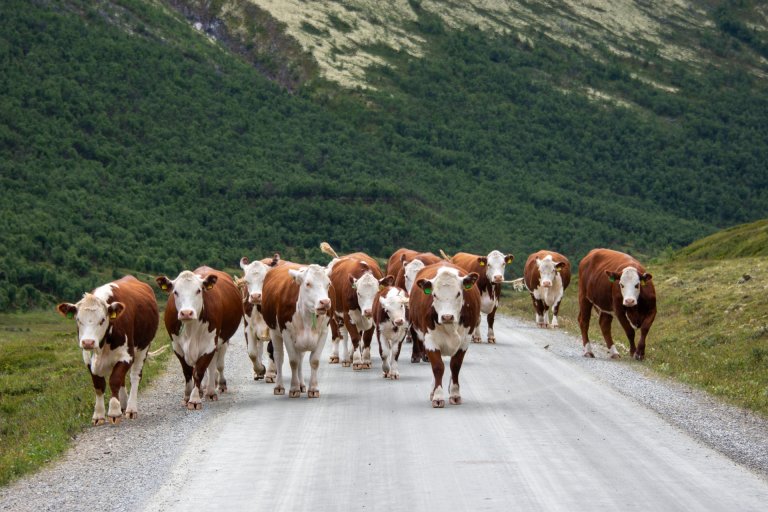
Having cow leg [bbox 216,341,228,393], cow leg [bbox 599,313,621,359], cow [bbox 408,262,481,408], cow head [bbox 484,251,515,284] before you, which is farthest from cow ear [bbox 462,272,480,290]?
cow head [bbox 484,251,515,284]

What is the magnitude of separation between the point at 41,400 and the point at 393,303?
7.30 m

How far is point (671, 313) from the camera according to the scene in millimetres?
36781

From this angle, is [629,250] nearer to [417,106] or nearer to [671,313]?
[417,106]

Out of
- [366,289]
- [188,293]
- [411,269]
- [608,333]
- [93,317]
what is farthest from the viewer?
[411,269]

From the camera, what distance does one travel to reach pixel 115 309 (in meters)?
16.5

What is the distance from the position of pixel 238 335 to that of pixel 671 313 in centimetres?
1401

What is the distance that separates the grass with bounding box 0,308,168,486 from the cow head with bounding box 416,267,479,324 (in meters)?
5.40

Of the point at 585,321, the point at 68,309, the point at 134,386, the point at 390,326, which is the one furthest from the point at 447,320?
the point at 585,321

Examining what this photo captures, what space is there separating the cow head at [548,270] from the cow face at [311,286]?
16.8 metres

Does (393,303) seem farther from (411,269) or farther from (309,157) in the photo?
(309,157)

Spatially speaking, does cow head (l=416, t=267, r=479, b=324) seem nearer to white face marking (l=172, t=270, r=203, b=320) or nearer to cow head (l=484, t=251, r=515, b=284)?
white face marking (l=172, t=270, r=203, b=320)

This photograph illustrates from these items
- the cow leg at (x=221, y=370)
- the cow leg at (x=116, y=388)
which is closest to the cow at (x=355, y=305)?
the cow leg at (x=221, y=370)

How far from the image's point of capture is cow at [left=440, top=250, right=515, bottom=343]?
30403 mm

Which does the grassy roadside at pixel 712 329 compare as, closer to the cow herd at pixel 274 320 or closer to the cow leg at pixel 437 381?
the cow herd at pixel 274 320
